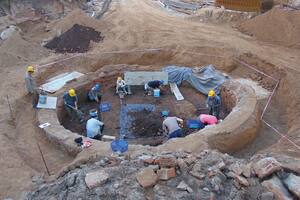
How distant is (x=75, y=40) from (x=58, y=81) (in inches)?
177

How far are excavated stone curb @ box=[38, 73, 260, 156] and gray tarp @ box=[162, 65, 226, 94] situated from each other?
4.82 ft

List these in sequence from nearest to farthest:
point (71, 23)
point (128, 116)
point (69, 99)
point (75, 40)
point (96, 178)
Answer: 1. point (96, 178)
2. point (69, 99)
3. point (128, 116)
4. point (75, 40)
5. point (71, 23)

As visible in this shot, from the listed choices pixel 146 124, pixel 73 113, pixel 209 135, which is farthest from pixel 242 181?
pixel 73 113

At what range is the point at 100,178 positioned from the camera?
6.67 m

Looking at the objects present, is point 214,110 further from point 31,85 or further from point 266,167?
point 266,167

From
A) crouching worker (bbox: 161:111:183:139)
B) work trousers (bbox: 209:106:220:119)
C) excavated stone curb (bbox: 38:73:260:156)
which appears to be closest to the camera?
excavated stone curb (bbox: 38:73:260:156)

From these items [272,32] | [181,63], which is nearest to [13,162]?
[181,63]

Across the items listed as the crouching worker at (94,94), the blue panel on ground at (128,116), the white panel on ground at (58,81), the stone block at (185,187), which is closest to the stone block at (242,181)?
the stone block at (185,187)

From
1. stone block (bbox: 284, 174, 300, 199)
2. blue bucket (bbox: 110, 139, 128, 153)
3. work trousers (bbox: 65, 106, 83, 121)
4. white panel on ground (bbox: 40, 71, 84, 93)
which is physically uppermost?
stone block (bbox: 284, 174, 300, 199)

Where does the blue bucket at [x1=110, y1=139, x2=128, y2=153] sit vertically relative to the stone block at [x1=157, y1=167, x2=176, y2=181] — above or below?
below

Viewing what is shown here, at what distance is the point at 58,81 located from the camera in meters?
15.3

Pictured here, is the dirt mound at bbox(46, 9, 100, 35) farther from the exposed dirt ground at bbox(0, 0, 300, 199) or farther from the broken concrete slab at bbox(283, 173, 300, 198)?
the broken concrete slab at bbox(283, 173, 300, 198)

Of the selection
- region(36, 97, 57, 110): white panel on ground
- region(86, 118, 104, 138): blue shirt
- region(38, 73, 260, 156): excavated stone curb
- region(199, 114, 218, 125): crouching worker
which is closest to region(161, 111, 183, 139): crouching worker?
region(38, 73, 260, 156): excavated stone curb

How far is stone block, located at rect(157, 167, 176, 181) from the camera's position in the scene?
21.4 ft
